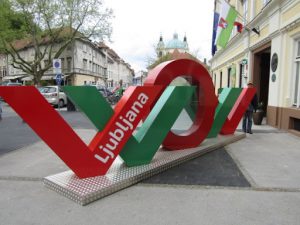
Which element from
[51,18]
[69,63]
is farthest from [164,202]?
[69,63]

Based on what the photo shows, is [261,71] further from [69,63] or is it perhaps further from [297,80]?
[69,63]

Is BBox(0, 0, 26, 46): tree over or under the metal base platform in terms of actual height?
over

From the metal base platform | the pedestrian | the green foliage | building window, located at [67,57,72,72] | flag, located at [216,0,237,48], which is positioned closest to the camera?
the metal base platform

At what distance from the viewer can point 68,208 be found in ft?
11.7

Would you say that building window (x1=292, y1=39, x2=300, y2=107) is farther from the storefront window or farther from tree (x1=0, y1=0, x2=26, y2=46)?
tree (x1=0, y1=0, x2=26, y2=46)

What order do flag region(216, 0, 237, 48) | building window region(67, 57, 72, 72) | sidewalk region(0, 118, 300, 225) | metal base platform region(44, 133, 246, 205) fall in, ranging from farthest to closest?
building window region(67, 57, 72, 72)
flag region(216, 0, 237, 48)
metal base platform region(44, 133, 246, 205)
sidewalk region(0, 118, 300, 225)

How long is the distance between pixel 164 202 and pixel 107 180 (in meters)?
1.02

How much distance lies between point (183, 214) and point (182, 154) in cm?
241

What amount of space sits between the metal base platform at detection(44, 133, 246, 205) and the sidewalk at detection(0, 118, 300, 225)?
0.34ft

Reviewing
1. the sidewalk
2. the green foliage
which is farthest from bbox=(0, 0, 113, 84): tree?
the sidewalk

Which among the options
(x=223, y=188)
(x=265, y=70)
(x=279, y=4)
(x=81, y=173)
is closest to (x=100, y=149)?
(x=81, y=173)

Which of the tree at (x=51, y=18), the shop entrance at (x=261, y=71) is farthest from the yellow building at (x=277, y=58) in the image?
the tree at (x=51, y=18)

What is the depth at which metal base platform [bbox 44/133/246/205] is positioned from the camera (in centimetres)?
381

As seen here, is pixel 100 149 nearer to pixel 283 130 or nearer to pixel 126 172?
pixel 126 172
